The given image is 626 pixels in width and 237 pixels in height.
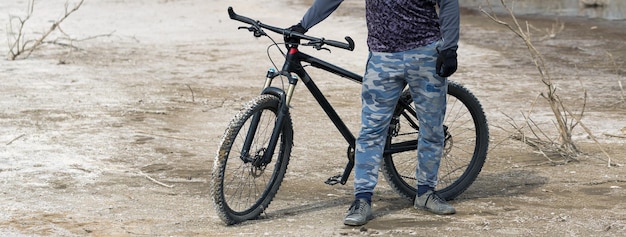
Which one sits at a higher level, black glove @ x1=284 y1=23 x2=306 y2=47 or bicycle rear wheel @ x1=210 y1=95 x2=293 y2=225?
black glove @ x1=284 y1=23 x2=306 y2=47

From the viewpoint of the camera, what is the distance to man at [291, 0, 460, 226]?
5988 millimetres

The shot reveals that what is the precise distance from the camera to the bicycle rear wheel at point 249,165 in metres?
5.96

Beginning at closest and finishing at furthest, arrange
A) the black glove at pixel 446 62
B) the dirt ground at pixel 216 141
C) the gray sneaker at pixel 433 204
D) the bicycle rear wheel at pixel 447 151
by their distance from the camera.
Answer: the black glove at pixel 446 62
the dirt ground at pixel 216 141
the gray sneaker at pixel 433 204
the bicycle rear wheel at pixel 447 151

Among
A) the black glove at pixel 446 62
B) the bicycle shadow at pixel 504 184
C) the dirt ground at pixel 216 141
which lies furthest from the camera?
the bicycle shadow at pixel 504 184

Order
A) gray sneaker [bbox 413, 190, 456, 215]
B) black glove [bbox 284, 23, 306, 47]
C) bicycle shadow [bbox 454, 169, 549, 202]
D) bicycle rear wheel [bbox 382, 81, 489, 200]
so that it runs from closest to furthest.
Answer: black glove [bbox 284, 23, 306, 47]
gray sneaker [bbox 413, 190, 456, 215]
bicycle rear wheel [bbox 382, 81, 489, 200]
bicycle shadow [bbox 454, 169, 549, 202]

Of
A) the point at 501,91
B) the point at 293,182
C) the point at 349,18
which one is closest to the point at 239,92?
the point at 501,91

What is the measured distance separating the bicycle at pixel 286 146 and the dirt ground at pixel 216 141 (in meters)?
0.14

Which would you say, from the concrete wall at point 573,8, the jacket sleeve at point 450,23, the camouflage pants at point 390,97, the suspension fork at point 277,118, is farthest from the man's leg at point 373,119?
the concrete wall at point 573,8

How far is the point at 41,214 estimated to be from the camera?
645cm

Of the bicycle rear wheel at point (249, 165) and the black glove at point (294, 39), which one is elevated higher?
the black glove at point (294, 39)

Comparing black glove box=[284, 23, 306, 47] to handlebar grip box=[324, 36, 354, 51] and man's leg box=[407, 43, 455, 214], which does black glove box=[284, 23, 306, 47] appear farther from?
man's leg box=[407, 43, 455, 214]

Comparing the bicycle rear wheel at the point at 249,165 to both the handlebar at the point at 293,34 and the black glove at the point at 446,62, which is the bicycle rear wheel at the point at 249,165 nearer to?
the handlebar at the point at 293,34

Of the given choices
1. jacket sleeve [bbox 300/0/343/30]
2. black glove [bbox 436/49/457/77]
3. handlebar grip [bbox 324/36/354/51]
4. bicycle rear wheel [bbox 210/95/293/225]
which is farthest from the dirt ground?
jacket sleeve [bbox 300/0/343/30]

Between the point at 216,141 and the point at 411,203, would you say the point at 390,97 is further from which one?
the point at 216,141
